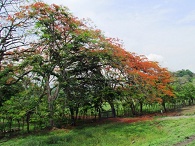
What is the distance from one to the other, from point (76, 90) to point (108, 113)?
9.86m

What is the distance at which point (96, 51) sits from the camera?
636 inches

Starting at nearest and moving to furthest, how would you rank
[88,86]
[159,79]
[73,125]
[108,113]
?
[88,86], [73,125], [159,79], [108,113]

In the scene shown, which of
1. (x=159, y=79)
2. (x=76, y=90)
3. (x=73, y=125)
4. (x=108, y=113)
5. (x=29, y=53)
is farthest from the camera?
(x=108, y=113)

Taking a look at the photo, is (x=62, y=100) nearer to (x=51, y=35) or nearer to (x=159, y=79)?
(x=51, y=35)

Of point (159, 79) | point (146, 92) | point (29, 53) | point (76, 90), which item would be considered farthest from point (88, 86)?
point (159, 79)

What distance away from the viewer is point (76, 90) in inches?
631

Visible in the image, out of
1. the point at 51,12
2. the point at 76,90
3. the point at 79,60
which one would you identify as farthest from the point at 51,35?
the point at 76,90

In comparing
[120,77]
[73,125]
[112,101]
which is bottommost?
[73,125]

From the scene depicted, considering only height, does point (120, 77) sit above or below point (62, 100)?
above

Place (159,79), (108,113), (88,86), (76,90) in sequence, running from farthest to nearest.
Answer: (108,113), (159,79), (88,86), (76,90)

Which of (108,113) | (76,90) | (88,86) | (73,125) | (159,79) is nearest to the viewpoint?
(76,90)

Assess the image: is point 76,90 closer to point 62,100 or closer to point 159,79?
point 62,100

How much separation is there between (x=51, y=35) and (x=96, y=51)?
10.7 ft

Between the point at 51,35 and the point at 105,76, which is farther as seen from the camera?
the point at 105,76
